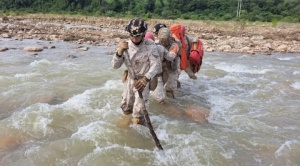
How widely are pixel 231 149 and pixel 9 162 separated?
3441mm

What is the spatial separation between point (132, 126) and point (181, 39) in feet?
10.1

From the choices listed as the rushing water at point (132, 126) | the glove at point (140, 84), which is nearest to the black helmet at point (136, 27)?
the glove at point (140, 84)

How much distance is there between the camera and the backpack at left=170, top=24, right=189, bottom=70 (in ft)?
26.7

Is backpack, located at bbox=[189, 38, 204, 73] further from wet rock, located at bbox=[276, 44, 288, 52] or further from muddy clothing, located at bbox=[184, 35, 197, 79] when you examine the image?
wet rock, located at bbox=[276, 44, 288, 52]

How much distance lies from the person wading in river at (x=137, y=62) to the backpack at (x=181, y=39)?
99.2 inches

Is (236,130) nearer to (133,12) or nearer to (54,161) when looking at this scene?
(54,161)

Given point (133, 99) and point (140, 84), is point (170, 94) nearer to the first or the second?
point (133, 99)

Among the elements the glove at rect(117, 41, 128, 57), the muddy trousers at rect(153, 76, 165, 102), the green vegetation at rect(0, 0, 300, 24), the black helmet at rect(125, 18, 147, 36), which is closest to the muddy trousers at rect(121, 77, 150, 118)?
the glove at rect(117, 41, 128, 57)

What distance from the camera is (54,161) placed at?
16.0 ft

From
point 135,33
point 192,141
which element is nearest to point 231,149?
point 192,141

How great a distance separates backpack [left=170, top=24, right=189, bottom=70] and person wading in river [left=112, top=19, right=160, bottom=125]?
8.27ft

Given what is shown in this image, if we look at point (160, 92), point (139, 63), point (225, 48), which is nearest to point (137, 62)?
point (139, 63)

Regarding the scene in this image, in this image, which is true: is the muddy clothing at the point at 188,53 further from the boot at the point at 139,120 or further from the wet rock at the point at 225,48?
the wet rock at the point at 225,48

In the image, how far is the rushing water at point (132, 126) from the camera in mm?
5125
